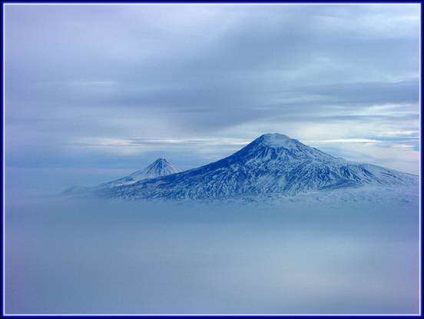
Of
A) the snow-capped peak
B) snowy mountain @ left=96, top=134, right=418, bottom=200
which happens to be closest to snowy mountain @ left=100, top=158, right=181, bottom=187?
snowy mountain @ left=96, top=134, right=418, bottom=200

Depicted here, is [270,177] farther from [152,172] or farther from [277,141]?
[152,172]

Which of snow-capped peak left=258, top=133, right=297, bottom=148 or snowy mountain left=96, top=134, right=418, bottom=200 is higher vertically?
snow-capped peak left=258, top=133, right=297, bottom=148

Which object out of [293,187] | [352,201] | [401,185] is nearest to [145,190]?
[293,187]

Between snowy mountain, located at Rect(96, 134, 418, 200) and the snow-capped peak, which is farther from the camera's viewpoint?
the snow-capped peak

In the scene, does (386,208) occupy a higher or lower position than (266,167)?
lower

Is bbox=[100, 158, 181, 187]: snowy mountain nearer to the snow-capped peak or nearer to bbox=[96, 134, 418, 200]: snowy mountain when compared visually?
bbox=[96, 134, 418, 200]: snowy mountain

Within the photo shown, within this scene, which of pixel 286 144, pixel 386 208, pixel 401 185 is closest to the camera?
pixel 386 208

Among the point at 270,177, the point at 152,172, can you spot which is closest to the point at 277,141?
the point at 270,177

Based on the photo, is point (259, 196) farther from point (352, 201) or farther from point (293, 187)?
point (352, 201)
